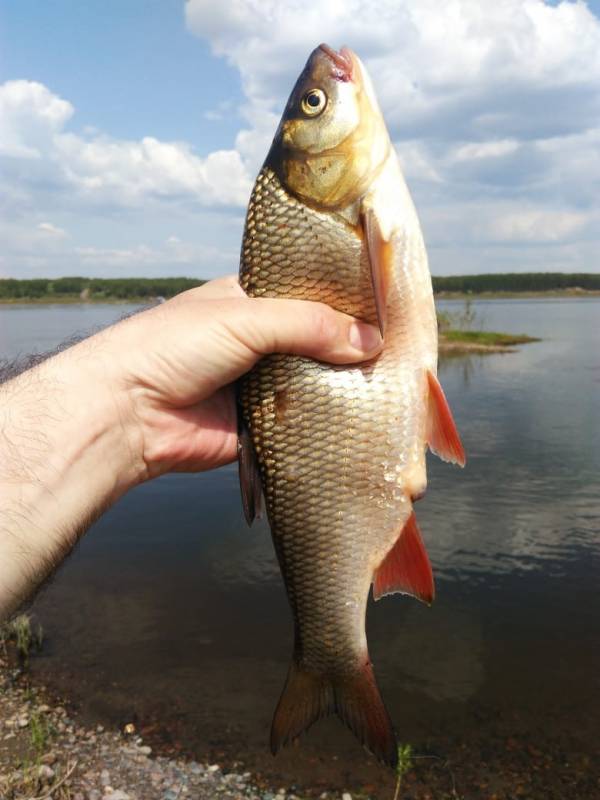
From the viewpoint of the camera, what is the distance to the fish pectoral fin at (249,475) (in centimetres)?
289

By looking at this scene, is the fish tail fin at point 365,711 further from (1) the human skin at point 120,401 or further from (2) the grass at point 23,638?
(2) the grass at point 23,638

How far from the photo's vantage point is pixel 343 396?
2.73m

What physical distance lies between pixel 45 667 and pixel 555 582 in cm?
845

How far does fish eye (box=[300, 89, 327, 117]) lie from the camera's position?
2.74 meters

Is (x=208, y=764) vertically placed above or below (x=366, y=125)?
below

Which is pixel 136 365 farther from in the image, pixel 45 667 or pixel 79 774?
pixel 45 667

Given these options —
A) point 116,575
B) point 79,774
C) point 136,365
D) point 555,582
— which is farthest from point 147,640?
point 136,365

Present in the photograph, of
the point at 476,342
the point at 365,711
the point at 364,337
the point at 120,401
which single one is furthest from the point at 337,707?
the point at 476,342

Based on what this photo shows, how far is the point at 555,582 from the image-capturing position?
11.8 metres

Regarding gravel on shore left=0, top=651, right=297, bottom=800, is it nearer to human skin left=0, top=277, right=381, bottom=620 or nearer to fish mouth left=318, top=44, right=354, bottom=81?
human skin left=0, top=277, right=381, bottom=620

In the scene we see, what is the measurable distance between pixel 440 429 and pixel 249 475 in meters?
0.84

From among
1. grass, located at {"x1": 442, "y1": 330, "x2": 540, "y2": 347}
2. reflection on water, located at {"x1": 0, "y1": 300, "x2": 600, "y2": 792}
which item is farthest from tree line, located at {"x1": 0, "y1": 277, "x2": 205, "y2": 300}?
reflection on water, located at {"x1": 0, "y1": 300, "x2": 600, "y2": 792}

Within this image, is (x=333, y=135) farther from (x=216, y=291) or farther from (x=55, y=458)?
(x=55, y=458)

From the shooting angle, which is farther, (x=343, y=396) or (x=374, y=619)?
(x=374, y=619)
